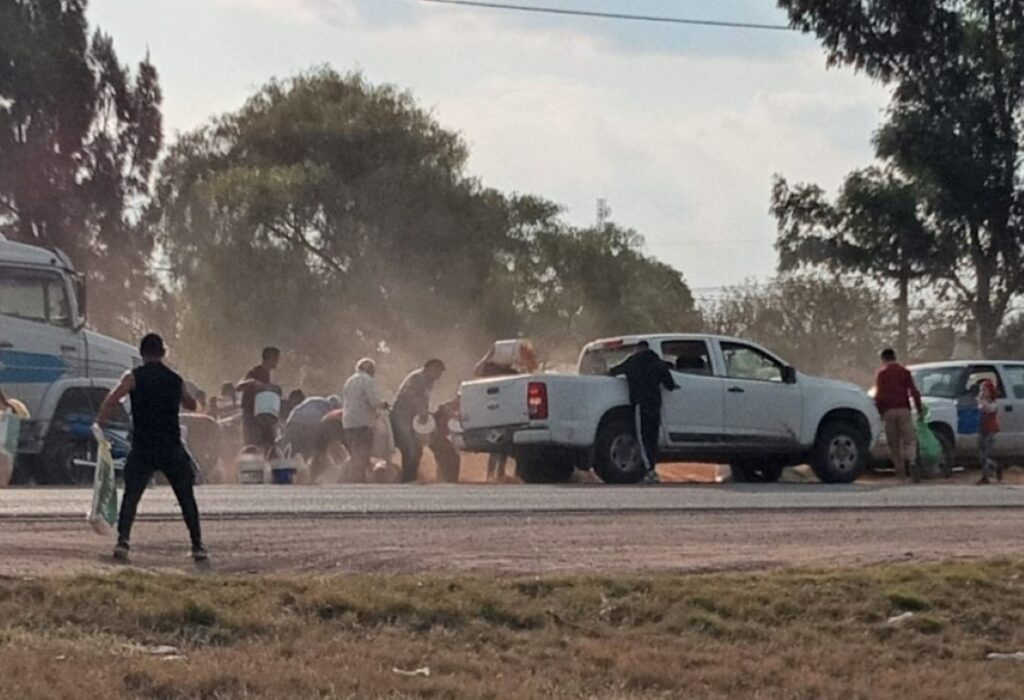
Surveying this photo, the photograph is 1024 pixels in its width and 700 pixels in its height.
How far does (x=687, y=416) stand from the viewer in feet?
75.3

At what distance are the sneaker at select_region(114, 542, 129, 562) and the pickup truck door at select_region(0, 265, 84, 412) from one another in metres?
11.3

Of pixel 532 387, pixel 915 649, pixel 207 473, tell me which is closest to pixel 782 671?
pixel 915 649

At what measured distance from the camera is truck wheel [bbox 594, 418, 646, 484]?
22094 millimetres

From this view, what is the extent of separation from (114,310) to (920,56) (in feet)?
A: 71.0

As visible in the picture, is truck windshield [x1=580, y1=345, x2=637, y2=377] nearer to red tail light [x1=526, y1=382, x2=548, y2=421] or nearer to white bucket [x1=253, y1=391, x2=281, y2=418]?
red tail light [x1=526, y1=382, x2=548, y2=421]

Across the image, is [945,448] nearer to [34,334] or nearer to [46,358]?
[46,358]

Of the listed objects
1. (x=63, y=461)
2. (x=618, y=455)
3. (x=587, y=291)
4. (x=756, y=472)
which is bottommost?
(x=756, y=472)

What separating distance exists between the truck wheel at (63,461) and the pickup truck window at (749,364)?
7912mm

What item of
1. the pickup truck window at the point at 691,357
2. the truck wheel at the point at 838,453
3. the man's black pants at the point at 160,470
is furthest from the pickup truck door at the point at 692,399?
the man's black pants at the point at 160,470

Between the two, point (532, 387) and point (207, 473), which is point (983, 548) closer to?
point (532, 387)

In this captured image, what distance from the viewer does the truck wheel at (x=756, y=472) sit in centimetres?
2458

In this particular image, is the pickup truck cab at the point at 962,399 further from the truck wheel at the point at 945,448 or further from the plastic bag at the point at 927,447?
the plastic bag at the point at 927,447

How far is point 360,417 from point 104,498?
11.7 metres

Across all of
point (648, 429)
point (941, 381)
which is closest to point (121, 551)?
point (648, 429)
